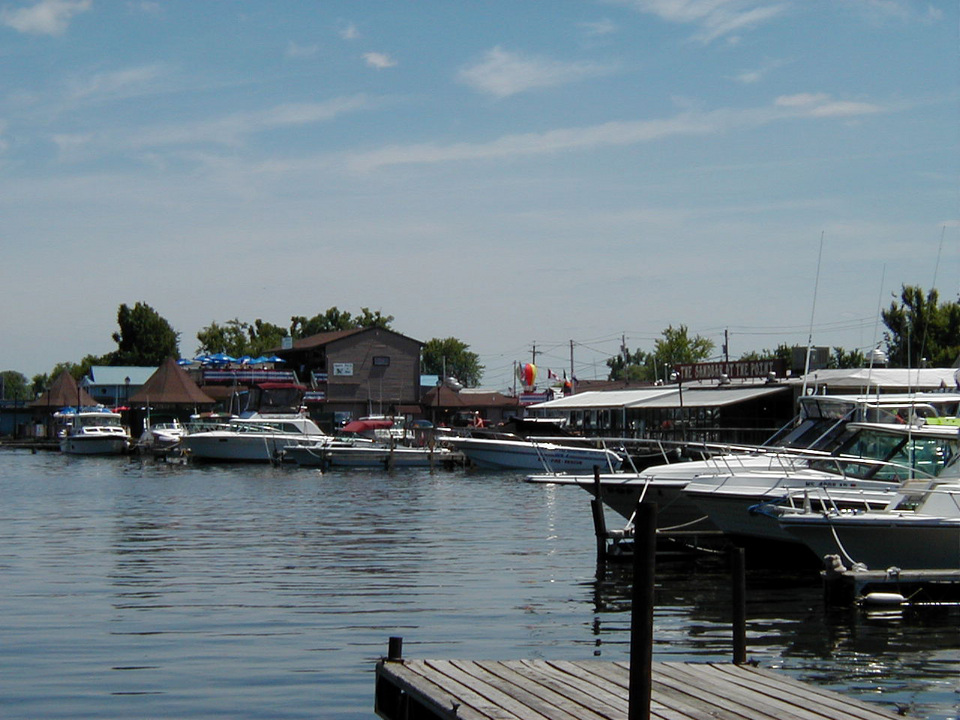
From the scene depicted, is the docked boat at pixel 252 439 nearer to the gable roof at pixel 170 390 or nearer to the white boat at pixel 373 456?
the white boat at pixel 373 456

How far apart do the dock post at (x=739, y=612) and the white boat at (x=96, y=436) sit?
7623cm

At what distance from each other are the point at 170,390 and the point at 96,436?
1529cm

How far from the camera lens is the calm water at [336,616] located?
1383cm

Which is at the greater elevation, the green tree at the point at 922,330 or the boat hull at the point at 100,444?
the green tree at the point at 922,330

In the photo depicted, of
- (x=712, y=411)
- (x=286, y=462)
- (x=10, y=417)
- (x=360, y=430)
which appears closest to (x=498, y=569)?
(x=712, y=411)

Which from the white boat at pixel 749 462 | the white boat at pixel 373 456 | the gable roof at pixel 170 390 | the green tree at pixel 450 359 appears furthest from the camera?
the green tree at pixel 450 359

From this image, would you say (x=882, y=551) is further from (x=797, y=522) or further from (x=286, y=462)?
(x=286, y=462)

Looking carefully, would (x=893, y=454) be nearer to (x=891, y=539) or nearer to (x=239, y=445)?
(x=891, y=539)

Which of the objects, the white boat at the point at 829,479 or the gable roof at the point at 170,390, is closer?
the white boat at the point at 829,479

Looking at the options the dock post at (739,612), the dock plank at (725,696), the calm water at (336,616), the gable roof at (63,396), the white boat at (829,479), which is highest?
the gable roof at (63,396)

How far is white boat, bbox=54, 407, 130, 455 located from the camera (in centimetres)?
8381

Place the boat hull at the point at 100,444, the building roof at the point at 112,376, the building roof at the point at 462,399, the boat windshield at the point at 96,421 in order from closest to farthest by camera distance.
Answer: the boat hull at the point at 100,444 < the boat windshield at the point at 96,421 < the building roof at the point at 462,399 < the building roof at the point at 112,376

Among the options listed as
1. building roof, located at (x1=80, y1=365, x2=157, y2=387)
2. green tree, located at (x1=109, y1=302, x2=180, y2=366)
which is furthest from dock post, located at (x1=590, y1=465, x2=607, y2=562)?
green tree, located at (x1=109, y1=302, x2=180, y2=366)

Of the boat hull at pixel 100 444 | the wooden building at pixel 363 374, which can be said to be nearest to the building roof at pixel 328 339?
the wooden building at pixel 363 374
